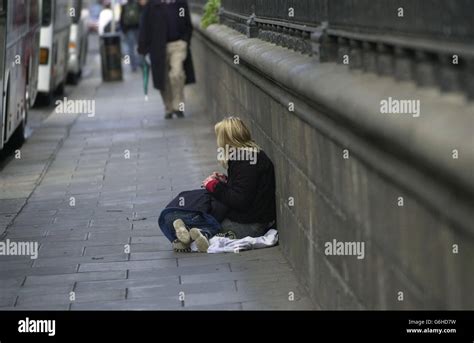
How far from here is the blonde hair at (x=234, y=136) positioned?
872 centimetres

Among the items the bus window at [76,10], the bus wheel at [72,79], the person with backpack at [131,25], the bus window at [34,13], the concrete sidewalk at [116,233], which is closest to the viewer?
the concrete sidewalk at [116,233]

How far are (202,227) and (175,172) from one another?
14.2 feet

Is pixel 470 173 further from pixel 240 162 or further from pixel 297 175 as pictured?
pixel 240 162

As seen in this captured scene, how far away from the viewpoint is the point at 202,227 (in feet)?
29.4

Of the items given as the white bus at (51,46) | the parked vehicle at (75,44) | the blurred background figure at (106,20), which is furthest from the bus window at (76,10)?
the blurred background figure at (106,20)

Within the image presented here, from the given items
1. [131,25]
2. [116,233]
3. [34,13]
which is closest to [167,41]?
[34,13]

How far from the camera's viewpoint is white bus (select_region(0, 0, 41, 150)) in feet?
44.3

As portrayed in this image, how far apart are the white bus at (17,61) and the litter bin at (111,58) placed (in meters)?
10.1

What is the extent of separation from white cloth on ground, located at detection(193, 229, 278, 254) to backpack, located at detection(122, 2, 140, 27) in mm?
23159

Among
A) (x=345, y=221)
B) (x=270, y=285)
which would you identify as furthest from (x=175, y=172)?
(x=345, y=221)

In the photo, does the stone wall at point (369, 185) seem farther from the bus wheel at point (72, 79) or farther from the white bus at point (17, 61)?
the bus wheel at point (72, 79)

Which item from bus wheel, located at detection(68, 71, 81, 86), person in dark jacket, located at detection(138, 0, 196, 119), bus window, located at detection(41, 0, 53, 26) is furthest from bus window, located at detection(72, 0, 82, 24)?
person in dark jacket, located at detection(138, 0, 196, 119)

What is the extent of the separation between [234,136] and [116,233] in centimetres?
156
